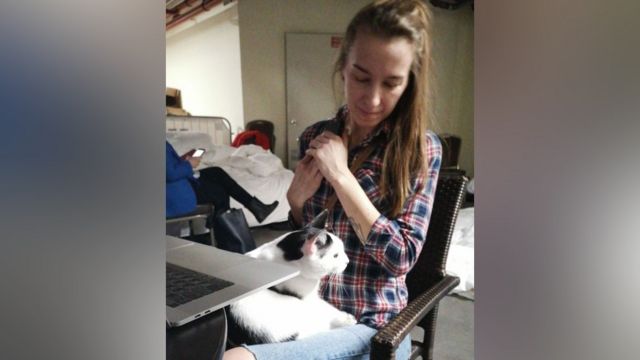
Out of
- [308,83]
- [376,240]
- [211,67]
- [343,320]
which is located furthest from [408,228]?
[211,67]

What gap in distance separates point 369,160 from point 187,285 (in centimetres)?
31

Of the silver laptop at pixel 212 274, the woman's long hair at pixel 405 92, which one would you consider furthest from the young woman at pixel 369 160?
the silver laptop at pixel 212 274

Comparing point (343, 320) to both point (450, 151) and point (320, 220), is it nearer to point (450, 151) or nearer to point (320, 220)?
point (320, 220)

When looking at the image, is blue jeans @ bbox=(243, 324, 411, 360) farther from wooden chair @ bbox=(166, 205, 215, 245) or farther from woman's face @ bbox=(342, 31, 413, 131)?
woman's face @ bbox=(342, 31, 413, 131)

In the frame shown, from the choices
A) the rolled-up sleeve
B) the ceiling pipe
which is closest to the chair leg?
the rolled-up sleeve

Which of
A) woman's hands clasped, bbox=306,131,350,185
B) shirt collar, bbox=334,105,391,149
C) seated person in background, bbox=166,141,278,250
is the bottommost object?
seated person in background, bbox=166,141,278,250

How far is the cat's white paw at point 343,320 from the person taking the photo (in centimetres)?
63

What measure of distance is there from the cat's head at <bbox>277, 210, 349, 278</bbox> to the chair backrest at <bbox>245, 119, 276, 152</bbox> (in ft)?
0.44

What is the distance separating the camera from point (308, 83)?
65 cm

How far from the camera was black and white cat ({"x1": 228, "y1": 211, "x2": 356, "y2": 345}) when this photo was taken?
0.53 metres

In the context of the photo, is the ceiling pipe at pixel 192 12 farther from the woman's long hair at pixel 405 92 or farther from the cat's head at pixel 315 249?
the cat's head at pixel 315 249

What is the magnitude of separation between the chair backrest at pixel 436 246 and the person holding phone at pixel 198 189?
0.31m
